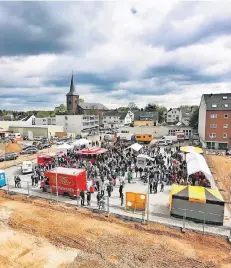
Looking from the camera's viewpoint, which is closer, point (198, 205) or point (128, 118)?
point (198, 205)

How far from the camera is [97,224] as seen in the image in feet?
43.9

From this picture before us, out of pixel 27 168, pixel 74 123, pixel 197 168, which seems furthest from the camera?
pixel 74 123

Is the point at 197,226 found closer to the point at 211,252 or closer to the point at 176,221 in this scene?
the point at 176,221

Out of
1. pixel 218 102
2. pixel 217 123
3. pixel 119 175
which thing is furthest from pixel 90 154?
pixel 218 102

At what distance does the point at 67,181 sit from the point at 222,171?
1992cm

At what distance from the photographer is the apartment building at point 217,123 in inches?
1687

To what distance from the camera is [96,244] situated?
1120cm

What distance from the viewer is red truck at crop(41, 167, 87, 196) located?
1705cm

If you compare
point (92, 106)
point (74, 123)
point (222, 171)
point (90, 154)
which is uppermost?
point (92, 106)

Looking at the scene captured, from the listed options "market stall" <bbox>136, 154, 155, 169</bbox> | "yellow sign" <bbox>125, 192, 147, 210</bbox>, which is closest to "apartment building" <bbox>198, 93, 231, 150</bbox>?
"market stall" <bbox>136, 154, 155, 169</bbox>

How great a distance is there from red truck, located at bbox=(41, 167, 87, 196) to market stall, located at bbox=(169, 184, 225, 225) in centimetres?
736

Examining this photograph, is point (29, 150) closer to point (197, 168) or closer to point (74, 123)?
point (74, 123)

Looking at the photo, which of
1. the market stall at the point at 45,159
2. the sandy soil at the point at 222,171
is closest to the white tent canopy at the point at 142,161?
the sandy soil at the point at 222,171

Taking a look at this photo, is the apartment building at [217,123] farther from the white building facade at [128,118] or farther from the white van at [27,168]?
the white building facade at [128,118]
